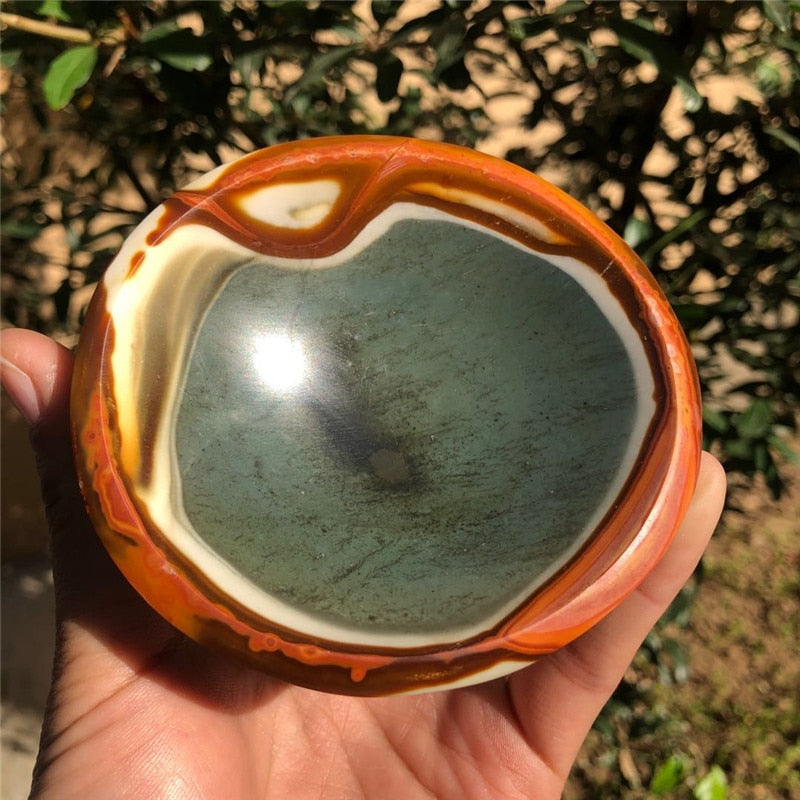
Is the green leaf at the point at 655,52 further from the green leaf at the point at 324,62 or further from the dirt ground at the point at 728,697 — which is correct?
the dirt ground at the point at 728,697

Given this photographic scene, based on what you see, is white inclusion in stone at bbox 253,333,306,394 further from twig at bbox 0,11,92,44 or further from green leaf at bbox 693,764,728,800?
green leaf at bbox 693,764,728,800

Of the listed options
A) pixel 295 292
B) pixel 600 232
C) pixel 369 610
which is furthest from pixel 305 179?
pixel 369 610

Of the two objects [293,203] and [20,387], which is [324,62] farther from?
[20,387]

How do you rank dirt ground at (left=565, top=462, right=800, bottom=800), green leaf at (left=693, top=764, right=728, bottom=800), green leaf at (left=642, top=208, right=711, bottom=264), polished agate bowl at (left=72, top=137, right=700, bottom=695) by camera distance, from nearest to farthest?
polished agate bowl at (left=72, top=137, right=700, bottom=695) < green leaf at (left=642, top=208, right=711, bottom=264) < green leaf at (left=693, top=764, right=728, bottom=800) < dirt ground at (left=565, top=462, right=800, bottom=800)

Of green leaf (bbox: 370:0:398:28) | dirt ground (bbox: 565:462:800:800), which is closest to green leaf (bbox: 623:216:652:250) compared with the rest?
green leaf (bbox: 370:0:398:28)

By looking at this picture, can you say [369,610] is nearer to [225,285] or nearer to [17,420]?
[225,285]

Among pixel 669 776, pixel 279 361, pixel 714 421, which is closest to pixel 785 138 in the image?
pixel 714 421
